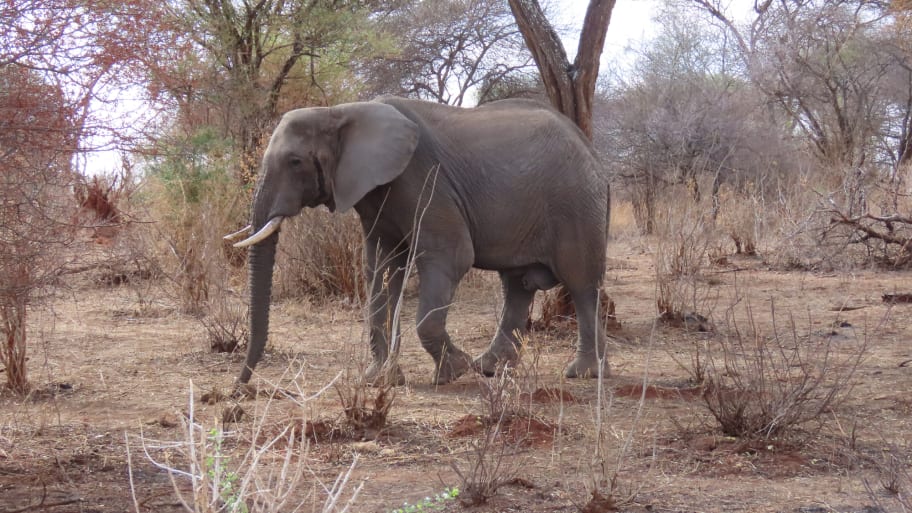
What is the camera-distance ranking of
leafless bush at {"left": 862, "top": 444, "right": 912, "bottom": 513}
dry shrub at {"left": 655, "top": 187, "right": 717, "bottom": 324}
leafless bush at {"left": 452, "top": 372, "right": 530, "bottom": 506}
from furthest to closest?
dry shrub at {"left": 655, "top": 187, "right": 717, "bottom": 324}
leafless bush at {"left": 452, "top": 372, "right": 530, "bottom": 506}
leafless bush at {"left": 862, "top": 444, "right": 912, "bottom": 513}

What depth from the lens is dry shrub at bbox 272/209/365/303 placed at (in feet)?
31.4

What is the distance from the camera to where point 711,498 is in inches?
158

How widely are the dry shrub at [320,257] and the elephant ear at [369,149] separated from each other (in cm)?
289

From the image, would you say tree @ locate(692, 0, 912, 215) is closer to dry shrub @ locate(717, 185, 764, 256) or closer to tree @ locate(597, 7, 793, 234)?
tree @ locate(597, 7, 793, 234)

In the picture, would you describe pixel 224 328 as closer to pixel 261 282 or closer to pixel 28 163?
pixel 261 282

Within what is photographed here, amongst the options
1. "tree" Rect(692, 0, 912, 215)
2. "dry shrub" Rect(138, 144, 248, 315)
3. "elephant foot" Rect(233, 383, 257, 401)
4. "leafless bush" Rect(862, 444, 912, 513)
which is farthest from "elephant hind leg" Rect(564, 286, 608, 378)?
"tree" Rect(692, 0, 912, 215)

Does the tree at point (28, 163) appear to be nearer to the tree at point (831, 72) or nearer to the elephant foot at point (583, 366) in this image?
the elephant foot at point (583, 366)

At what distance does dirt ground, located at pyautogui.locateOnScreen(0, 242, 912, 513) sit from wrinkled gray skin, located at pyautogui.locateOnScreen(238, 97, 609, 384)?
1.46ft

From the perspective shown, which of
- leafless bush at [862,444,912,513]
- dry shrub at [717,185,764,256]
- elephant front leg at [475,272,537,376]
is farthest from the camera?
dry shrub at [717,185,764,256]

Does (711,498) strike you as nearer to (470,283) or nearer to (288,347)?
(288,347)

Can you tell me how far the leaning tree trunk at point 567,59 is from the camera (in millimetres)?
8281

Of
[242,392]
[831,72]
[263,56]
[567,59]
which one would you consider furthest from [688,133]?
[242,392]

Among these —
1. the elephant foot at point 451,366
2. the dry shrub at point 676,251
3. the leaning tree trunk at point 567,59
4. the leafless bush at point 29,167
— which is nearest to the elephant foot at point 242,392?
the elephant foot at point 451,366

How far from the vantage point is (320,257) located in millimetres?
9922
